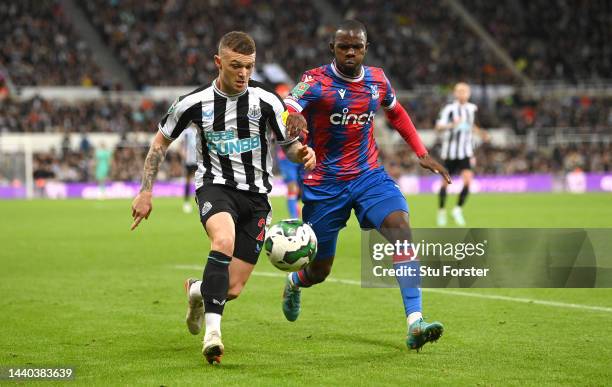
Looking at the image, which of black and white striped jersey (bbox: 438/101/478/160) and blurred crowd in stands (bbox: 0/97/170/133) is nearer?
black and white striped jersey (bbox: 438/101/478/160)

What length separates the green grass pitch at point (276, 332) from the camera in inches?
221

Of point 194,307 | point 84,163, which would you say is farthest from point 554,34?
Answer: point 194,307

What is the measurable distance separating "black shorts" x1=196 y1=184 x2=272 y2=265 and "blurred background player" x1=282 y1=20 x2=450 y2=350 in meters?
0.76

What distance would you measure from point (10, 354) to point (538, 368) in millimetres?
3448

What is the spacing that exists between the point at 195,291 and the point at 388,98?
2176mm

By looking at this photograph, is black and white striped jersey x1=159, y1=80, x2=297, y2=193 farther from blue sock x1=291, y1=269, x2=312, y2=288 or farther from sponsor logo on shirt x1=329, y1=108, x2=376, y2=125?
blue sock x1=291, y1=269, x2=312, y2=288

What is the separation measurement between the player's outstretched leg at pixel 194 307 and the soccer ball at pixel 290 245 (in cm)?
57

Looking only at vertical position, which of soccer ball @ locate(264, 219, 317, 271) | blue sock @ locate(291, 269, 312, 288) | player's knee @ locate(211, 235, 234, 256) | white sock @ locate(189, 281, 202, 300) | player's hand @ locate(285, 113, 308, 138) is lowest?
blue sock @ locate(291, 269, 312, 288)

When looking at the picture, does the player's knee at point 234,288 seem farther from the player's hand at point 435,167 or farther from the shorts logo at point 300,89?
the player's hand at point 435,167

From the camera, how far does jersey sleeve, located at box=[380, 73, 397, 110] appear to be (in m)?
7.30

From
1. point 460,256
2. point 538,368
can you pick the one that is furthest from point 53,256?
point 538,368

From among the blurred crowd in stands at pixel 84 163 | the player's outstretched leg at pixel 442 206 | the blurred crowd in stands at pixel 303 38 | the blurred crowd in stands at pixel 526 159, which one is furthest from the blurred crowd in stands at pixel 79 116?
the player's outstretched leg at pixel 442 206

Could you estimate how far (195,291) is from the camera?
6.56 metres

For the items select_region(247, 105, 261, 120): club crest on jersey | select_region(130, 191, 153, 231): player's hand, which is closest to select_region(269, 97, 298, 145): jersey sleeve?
select_region(247, 105, 261, 120): club crest on jersey
